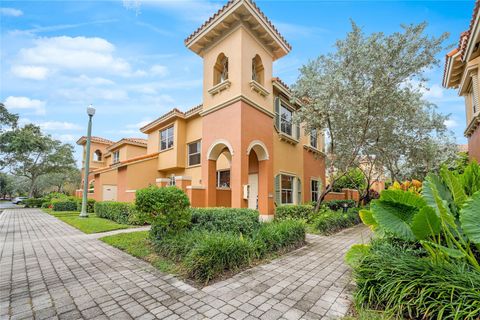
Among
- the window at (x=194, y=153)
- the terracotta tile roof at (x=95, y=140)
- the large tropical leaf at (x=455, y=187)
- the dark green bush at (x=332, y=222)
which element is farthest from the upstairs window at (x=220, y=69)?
the terracotta tile roof at (x=95, y=140)

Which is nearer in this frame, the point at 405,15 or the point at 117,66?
the point at 405,15

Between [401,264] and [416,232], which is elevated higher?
[416,232]

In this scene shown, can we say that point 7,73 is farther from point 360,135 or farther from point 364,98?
point 360,135

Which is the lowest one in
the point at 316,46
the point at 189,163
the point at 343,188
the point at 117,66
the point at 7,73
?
the point at 343,188

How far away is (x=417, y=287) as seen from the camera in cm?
303

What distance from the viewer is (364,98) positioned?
9.70 meters

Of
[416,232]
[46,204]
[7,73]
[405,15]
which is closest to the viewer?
[416,232]

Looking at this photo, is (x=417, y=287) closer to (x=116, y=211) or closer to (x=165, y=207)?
(x=165, y=207)

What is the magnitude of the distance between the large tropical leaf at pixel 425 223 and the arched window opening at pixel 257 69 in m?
9.63

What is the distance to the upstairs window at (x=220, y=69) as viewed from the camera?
11.2 m

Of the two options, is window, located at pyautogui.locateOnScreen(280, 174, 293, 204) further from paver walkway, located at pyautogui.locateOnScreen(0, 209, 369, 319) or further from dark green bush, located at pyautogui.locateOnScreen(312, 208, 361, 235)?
paver walkway, located at pyautogui.locateOnScreen(0, 209, 369, 319)

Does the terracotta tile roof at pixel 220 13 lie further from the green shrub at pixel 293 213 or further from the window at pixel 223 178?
the green shrub at pixel 293 213

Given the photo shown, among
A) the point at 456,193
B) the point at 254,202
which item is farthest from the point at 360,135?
the point at 456,193

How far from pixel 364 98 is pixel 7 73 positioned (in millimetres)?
14062
